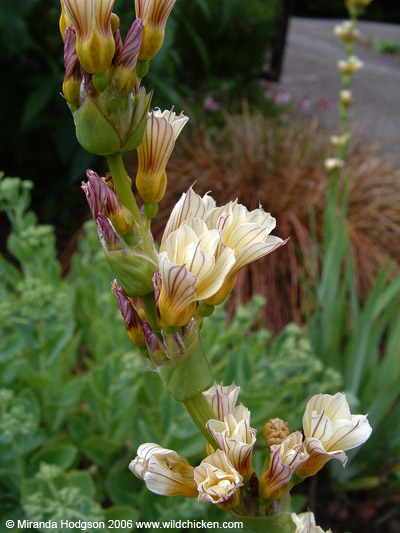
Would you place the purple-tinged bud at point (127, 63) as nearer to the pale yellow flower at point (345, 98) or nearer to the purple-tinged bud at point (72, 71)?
the purple-tinged bud at point (72, 71)

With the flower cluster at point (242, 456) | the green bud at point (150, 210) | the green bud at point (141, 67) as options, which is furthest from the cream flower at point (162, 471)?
the green bud at point (141, 67)

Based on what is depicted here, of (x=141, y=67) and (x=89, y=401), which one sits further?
(x=89, y=401)

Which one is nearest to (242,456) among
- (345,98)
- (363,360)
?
(363,360)

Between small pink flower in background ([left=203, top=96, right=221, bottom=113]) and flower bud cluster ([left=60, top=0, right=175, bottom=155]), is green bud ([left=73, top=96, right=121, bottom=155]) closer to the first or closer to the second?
flower bud cluster ([left=60, top=0, right=175, bottom=155])

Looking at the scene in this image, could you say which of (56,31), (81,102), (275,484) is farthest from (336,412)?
(56,31)

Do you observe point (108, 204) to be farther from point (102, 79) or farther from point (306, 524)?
point (306, 524)

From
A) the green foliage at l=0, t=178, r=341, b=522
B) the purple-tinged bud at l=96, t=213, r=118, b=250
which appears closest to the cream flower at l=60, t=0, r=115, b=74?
the purple-tinged bud at l=96, t=213, r=118, b=250

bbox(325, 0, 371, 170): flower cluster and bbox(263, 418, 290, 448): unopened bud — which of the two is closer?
bbox(263, 418, 290, 448): unopened bud
